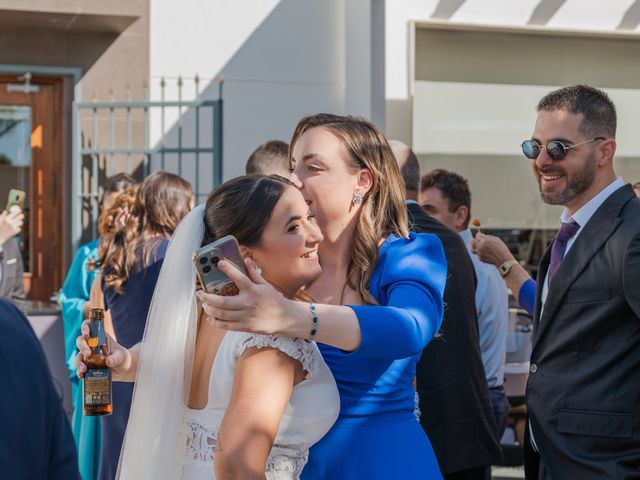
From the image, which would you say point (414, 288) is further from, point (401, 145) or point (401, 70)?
point (401, 70)

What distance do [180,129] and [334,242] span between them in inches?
231

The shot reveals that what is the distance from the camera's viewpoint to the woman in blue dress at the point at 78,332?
5.70m

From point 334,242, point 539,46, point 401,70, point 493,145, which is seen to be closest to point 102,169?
point 401,70

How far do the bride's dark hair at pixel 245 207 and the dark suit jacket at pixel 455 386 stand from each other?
1.53 m

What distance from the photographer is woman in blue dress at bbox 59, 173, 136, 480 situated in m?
5.70

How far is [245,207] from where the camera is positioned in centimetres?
241

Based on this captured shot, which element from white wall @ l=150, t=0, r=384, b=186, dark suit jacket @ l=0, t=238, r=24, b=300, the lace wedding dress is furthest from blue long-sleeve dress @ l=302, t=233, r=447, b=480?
white wall @ l=150, t=0, r=384, b=186

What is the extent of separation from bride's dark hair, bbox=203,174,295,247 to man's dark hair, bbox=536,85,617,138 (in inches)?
54.6

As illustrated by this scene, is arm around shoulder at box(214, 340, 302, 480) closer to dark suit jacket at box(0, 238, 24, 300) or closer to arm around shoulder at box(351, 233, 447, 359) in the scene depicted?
arm around shoulder at box(351, 233, 447, 359)

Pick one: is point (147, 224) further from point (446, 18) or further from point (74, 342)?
point (446, 18)

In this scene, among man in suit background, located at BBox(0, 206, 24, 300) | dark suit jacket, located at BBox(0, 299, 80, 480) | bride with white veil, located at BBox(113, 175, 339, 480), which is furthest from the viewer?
man in suit background, located at BBox(0, 206, 24, 300)

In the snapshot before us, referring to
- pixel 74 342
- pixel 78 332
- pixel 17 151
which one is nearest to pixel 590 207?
pixel 78 332

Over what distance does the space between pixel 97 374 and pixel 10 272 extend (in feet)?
15.2

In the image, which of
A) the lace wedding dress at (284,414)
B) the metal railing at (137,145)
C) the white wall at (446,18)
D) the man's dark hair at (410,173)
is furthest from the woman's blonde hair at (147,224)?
the white wall at (446,18)
